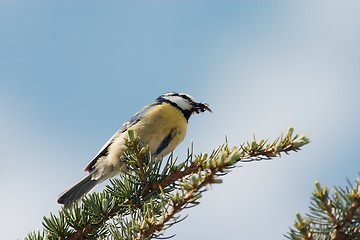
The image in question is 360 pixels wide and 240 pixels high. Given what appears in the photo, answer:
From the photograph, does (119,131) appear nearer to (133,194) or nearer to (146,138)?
(146,138)

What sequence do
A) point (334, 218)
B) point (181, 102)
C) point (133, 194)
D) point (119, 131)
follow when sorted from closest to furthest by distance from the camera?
point (334, 218)
point (133, 194)
point (119, 131)
point (181, 102)

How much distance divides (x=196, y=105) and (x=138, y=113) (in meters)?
0.59

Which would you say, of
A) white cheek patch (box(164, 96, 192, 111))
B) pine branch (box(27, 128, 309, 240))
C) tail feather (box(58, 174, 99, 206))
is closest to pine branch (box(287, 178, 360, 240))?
pine branch (box(27, 128, 309, 240))

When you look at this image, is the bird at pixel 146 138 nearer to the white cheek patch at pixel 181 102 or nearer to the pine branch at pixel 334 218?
the white cheek patch at pixel 181 102

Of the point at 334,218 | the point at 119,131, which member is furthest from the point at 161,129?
the point at 334,218

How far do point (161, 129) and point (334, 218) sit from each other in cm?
249

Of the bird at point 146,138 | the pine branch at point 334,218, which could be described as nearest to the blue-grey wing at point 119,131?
the bird at point 146,138

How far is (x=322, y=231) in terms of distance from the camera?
150 centimetres

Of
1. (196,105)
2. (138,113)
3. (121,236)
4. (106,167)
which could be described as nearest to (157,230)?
(121,236)

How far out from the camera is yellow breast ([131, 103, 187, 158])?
3.80m

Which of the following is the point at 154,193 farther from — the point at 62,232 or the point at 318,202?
the point at 318,202

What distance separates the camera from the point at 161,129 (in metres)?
3.89

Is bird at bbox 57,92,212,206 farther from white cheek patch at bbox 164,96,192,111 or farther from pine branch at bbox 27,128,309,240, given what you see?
pine branch at bbox 27,128,309,240

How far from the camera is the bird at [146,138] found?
362cm
